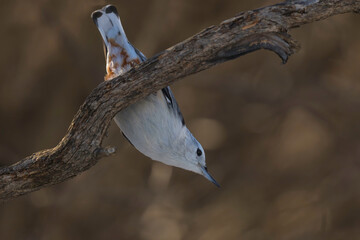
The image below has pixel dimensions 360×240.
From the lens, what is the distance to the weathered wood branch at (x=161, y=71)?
1406 mm

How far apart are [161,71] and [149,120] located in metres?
0.23

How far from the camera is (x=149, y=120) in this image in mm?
1656

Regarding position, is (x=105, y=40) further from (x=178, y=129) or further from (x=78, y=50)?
(x=78, y=50)

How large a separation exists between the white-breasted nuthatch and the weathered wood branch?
138 millimetres

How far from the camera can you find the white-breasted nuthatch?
1.66m

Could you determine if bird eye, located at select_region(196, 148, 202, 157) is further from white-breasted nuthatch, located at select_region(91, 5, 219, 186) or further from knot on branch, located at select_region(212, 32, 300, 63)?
knot on branch, located at select_region(212, 32, 300, 63)

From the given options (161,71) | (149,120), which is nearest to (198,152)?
(149,120)

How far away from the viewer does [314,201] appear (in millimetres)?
3340

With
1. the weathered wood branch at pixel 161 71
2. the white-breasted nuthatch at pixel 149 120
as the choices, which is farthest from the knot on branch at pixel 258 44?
the white-breasted nuthatch at pixel 149 120

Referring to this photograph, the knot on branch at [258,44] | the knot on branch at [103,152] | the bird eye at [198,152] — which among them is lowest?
the knot on branch at [103,152]

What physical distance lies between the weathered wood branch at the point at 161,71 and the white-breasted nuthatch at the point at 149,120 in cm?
14

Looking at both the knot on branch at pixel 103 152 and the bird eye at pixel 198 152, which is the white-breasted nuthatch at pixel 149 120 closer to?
the bird eye at pixel 198 152

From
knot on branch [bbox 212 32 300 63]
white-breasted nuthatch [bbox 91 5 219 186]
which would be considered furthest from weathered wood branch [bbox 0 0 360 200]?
white-breasted nuthatch [bbox 91 5 219 186]

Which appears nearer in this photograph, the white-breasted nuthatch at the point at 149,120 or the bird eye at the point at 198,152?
the white-breasted nuthatch at the point at 149,120
